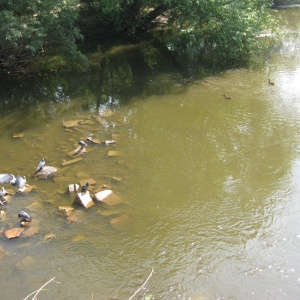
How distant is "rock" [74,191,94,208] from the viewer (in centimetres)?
549

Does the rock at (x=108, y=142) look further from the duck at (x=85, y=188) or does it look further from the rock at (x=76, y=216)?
the rock at (x=76, y=216)

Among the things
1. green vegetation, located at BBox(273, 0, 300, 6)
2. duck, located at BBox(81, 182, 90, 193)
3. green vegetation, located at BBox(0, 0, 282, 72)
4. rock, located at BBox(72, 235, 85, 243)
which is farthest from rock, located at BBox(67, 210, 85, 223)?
green vegetation, located at BBox(273, 0, 300, 6)

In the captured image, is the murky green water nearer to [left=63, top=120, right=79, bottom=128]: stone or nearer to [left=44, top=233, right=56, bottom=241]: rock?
[left=44, top=233, right=56, bottom=241]: rock

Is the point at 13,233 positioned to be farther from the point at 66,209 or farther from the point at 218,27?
the point at 218,27

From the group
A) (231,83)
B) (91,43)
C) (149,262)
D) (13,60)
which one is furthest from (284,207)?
(91,43)

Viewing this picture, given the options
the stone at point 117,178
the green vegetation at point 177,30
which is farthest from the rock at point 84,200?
the green vegetation at point 177,30

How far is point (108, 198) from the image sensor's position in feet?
18.5

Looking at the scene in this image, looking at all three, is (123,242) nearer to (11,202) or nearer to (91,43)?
(11,202)

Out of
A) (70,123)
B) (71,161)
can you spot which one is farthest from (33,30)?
(71,161)

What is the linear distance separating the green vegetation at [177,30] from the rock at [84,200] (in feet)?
16.6

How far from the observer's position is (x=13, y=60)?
11266 mm

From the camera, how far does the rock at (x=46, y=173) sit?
6332 mm

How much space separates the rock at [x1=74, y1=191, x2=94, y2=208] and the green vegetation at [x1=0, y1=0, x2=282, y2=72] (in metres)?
5.06

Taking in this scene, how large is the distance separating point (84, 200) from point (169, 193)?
52.5 inches
